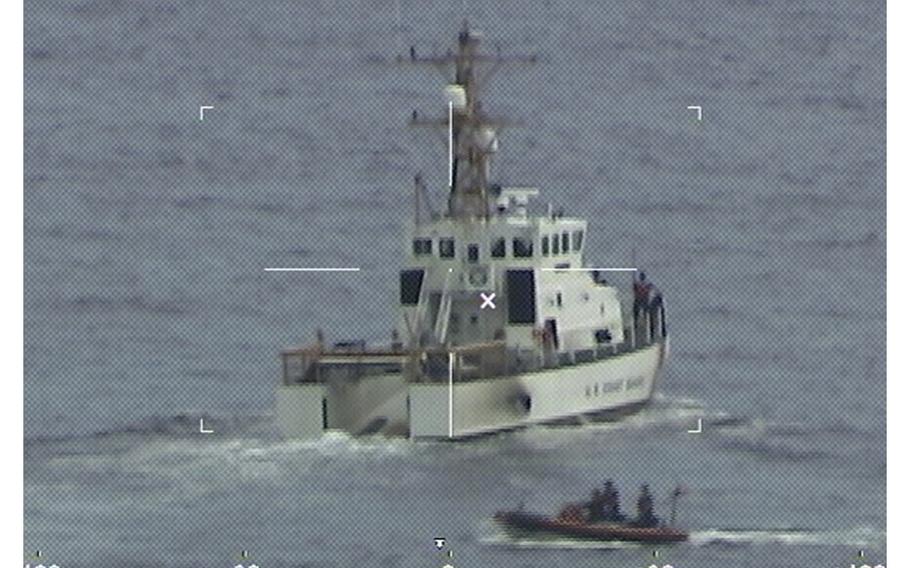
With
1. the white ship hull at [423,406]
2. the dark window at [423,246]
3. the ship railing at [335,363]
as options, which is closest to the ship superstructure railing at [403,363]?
the ship railing at [335,363]

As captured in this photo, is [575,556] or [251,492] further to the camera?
[251,492]

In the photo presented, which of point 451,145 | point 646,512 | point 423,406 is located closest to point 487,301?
point 451,145

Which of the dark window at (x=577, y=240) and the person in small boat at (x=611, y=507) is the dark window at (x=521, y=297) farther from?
the person in small boat at (x=611, y=507)

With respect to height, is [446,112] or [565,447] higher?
[446,112]

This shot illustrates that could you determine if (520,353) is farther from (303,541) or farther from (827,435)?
(303,541)

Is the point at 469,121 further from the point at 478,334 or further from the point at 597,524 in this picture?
the point at 597,524
